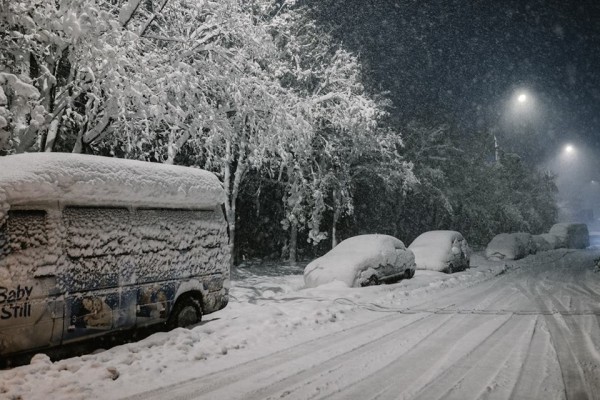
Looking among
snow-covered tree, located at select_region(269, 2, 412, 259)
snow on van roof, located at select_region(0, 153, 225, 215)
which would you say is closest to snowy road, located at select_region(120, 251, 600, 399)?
snow on van roof, located at select_region(0, 153, 225, 215)

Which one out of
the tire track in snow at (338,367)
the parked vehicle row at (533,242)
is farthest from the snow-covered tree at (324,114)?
the tire track in snow at (338,367)

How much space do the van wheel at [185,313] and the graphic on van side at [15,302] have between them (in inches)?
92.5

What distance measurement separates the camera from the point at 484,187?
34469 millimetres

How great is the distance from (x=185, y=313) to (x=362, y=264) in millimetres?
5966

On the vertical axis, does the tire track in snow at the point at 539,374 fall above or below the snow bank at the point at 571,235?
below

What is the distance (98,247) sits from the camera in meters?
5.62

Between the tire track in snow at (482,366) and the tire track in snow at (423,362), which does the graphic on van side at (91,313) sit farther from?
the tire track in snow at (482,366)

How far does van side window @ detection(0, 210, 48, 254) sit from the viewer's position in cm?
472

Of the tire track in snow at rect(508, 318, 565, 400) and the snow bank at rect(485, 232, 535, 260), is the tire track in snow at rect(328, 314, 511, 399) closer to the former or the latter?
the tire track in snow at rect(508, 318, 565, 400)

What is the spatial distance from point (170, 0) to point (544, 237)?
34002 millimetres

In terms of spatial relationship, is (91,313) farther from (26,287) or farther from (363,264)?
(363,264)

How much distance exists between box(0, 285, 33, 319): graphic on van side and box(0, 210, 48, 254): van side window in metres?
0.46

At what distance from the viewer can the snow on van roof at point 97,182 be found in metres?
4.93

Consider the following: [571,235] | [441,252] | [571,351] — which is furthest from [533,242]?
[571,351]
